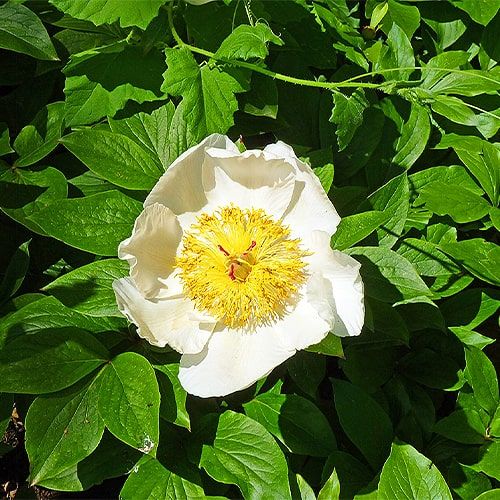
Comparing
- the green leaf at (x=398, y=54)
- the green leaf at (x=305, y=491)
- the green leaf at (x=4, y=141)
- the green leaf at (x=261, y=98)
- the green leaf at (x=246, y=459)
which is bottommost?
the green leaf at (x=305, y=491)

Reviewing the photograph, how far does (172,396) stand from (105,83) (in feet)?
2.58

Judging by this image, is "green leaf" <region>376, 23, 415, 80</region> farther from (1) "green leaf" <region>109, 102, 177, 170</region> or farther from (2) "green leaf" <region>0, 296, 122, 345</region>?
(2) "green leaf" <region>0, 296, 122, 345</region>

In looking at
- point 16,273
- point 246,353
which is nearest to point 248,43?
point 246,353

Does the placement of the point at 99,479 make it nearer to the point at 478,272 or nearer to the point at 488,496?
the point at 488,496

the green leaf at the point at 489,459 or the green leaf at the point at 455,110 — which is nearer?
A: the green leaf at the point at 489,459

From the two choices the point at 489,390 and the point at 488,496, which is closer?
the point at 488,496

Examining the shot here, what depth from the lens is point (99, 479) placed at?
1.59m

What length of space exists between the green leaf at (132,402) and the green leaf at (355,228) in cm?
49

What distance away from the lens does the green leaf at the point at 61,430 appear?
4.56 ft

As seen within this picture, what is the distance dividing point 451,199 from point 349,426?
630 millimetres

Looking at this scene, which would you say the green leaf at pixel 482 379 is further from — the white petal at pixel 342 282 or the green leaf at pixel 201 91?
the green leaf at pixel 201 91

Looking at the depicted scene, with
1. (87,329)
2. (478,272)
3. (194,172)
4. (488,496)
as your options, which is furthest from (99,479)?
(478,272)

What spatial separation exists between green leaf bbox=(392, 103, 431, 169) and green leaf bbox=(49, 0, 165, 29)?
767 mm

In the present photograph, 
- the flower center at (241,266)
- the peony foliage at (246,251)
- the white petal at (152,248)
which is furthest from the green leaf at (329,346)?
the white petal at (152,248)
